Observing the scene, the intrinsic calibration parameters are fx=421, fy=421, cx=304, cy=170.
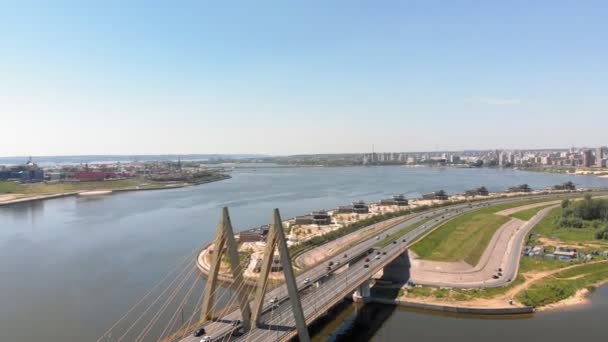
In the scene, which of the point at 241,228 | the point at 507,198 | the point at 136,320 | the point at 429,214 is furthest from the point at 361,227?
the point at 507,198

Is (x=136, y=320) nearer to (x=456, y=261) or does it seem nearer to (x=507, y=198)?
(x=456, y=261)

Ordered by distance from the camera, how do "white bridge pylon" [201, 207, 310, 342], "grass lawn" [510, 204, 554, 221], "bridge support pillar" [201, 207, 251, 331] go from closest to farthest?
"white bridge pylon" [201, 207, 310, 342] < "bridge support pillar" [201, 207, 251, 331] < "grass lawn" [510, 204, 554, 221]

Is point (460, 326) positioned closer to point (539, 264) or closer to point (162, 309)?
point (539, 264)

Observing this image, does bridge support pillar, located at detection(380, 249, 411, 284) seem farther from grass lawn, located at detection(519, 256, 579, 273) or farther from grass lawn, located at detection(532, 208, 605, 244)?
grass lawn, located at detection(532, 208, 605, 244)

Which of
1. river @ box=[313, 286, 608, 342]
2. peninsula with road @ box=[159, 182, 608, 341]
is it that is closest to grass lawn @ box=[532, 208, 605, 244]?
peninsula with road @ box=[159, 182, 608, 341]

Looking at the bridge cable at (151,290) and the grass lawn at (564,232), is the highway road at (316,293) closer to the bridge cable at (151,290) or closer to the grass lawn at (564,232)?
the bridge cable at (151,290)

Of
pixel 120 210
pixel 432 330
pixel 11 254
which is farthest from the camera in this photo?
pixel 120 210

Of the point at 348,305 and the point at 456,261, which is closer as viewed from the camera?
the point at 348,305
